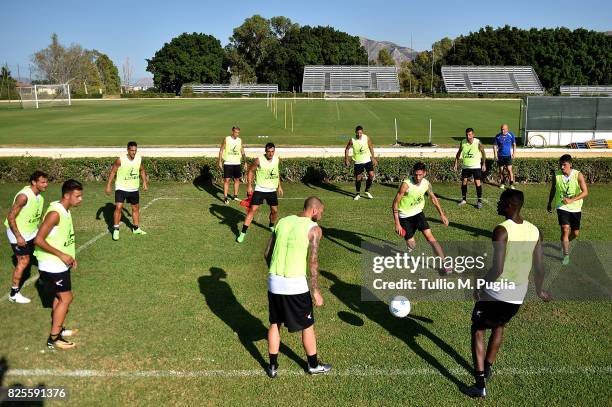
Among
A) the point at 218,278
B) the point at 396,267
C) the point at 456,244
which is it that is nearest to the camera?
the point at 218,278

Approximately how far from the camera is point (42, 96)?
62312 mm

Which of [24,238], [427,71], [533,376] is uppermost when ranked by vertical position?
[427,71]

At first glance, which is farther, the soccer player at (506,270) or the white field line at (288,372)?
the white field line at (288,372)

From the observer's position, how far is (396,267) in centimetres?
1015

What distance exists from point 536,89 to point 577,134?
65665 millimetres

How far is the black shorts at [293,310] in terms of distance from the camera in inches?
233

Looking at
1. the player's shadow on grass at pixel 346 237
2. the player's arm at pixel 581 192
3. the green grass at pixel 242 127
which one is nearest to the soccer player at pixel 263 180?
the player's shadow on grass at pixel 346 237

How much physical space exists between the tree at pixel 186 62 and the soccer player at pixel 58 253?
94.7 metres

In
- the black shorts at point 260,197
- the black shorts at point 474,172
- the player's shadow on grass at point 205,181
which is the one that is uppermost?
the black shorts at point 474,172

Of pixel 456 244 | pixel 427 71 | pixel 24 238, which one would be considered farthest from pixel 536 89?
pixel 24 238

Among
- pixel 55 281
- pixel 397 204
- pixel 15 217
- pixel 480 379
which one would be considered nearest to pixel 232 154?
pixel 397 204

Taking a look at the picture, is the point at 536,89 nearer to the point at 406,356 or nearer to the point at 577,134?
the point at 577,134

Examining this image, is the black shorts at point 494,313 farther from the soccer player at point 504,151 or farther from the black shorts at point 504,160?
the black shorts at point 504,160

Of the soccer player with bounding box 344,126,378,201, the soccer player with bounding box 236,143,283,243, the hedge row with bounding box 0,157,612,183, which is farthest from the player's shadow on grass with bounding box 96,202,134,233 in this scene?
the soccer player with bounding box 344,126,378,201
